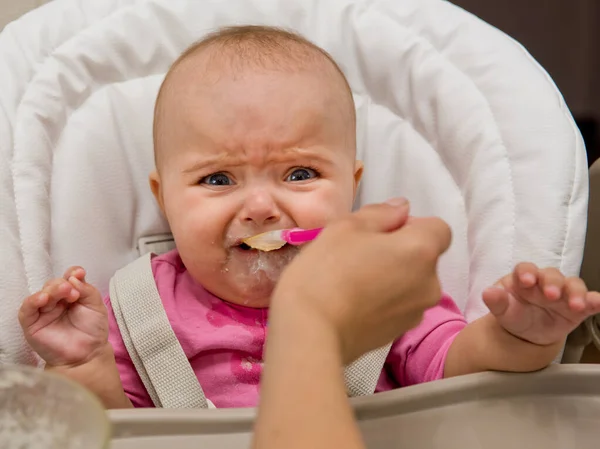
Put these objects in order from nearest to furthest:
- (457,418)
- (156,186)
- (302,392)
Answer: (302,392), (457,418), (156,186)

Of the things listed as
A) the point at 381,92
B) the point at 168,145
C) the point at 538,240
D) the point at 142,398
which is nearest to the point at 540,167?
the point at 538,240

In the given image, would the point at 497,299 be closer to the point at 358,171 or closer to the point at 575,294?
the point at 575,294

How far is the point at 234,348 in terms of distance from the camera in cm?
96

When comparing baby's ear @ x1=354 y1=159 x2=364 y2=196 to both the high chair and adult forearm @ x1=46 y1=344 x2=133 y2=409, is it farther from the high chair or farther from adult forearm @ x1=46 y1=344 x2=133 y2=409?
adult forearm @ x1=46 y1=344 x2=133 y2=409

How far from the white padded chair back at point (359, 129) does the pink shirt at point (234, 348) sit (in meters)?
0.07

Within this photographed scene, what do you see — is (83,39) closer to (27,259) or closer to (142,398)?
(27,259)

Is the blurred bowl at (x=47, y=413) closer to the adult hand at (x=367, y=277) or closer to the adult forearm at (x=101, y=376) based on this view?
the adult hand at (x=367, y=277)

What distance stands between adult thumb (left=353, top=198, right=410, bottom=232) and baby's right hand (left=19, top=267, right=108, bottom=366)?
359 millimetres

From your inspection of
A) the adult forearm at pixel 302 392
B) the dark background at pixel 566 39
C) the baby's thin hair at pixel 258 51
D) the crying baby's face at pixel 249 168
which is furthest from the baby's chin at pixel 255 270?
the dark background at pixel 566 39

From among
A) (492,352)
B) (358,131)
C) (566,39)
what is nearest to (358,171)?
(358,131)

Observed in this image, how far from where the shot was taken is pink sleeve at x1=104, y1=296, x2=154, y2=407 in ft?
3.09

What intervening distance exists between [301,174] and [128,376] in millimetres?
329

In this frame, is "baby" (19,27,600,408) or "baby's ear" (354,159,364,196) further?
"baby's ear" (354,159,364,196)

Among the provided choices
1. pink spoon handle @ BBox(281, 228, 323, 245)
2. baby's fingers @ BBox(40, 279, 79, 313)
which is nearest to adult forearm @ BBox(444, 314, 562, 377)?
pink spoon handle @ BBox(281, 228, 323, 245)
